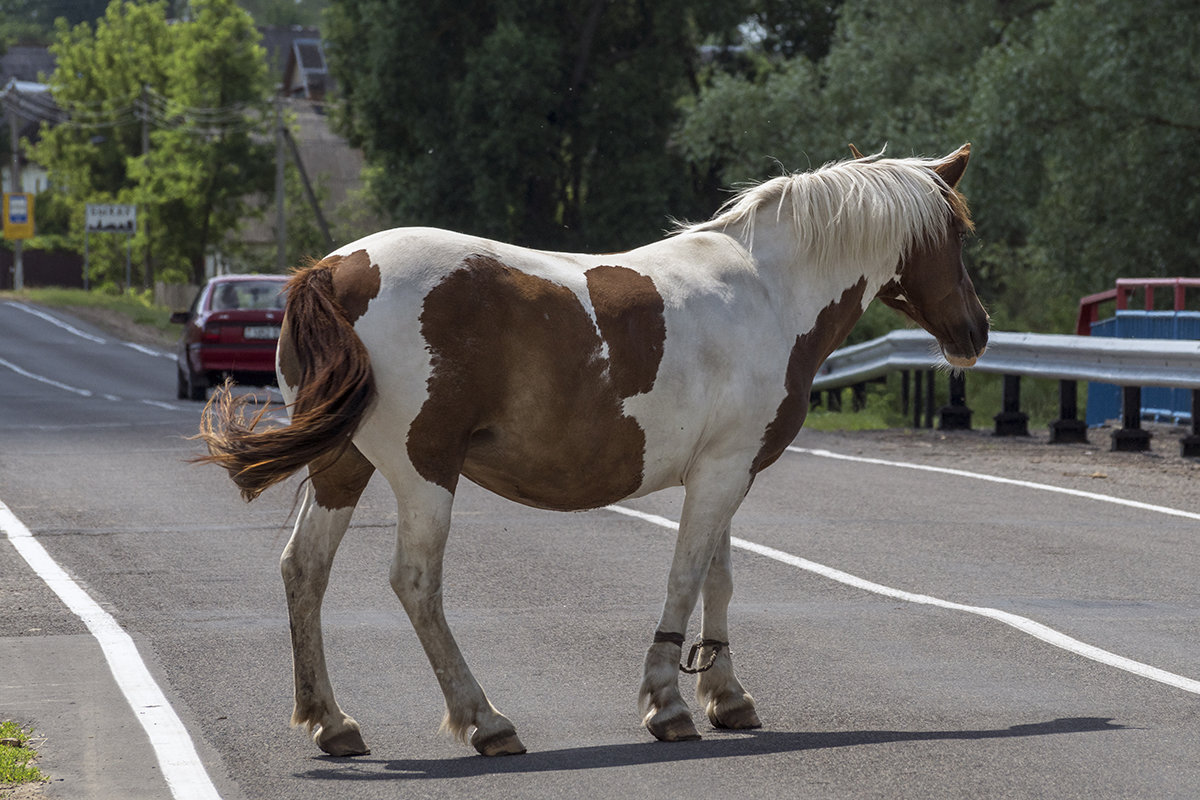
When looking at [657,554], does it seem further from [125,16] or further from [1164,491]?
[125,16]

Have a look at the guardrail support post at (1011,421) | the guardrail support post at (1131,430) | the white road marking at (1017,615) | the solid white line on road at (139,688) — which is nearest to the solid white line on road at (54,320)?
the guardrail support post at (1011,421)

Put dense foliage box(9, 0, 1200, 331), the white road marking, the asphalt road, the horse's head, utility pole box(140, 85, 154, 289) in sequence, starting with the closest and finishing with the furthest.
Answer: the asphalt road → the horse's head → the white road marking → dense foliage box(9, 0, 1200, 331) → utility pole box(140, 85, 154, 289)

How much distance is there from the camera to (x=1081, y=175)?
1023 inches

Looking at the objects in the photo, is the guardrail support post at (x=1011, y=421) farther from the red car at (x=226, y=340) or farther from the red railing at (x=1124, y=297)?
the red car at (x=226, y=340)

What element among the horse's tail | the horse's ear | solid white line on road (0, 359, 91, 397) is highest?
the horse's ear

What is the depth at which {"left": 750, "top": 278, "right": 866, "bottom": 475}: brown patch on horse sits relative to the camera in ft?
20.1

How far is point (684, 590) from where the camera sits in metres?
5.88

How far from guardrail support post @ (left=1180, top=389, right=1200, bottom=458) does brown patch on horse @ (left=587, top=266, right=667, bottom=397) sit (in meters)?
9.85

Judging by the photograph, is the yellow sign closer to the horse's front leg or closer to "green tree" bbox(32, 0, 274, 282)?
"green tree" bbox(32, 0, 274, 282)

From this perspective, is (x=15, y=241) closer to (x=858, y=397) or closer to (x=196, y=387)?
(x=196, y=387)

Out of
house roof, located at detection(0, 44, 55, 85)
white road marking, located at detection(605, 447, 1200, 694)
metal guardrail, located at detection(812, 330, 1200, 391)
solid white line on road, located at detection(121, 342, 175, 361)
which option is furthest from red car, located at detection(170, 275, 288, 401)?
house roof, located at detection(0, 44, 55, 85)

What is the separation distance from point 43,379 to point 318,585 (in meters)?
27.1

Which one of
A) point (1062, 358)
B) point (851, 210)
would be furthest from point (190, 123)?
point (851, 210)

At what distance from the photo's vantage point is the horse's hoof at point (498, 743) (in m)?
5.46
